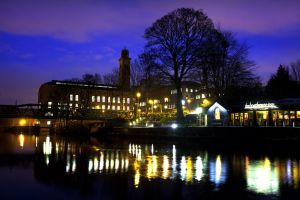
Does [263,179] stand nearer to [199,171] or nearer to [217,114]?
[199,171]

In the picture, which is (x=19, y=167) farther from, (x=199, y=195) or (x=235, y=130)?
(x=235, y=130)

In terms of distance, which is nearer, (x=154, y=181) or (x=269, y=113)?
(x=154, y=181)

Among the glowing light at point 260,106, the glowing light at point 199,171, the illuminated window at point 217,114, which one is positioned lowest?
the glowing light at point 199,171

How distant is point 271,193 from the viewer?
17.2 m

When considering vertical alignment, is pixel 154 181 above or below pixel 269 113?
below

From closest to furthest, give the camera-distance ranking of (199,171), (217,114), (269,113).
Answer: (199,171) < (269,113) < (217,114)

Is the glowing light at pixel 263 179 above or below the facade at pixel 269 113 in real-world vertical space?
below

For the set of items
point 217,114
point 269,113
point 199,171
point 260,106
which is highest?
point 260,106

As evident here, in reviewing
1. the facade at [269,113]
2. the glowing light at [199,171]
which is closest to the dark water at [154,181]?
the glowing light at [199,171]

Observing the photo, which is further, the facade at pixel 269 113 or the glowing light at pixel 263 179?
the facade at pixel 269 113

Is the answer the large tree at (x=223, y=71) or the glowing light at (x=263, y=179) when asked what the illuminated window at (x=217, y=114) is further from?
the glowing light at (x=263, y=179)

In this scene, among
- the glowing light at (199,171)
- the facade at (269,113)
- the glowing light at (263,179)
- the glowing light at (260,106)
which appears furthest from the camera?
the glowing light at (260,106)

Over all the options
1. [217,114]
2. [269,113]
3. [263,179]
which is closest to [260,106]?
[269,113]

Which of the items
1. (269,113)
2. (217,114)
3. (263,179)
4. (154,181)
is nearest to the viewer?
(154,181)
